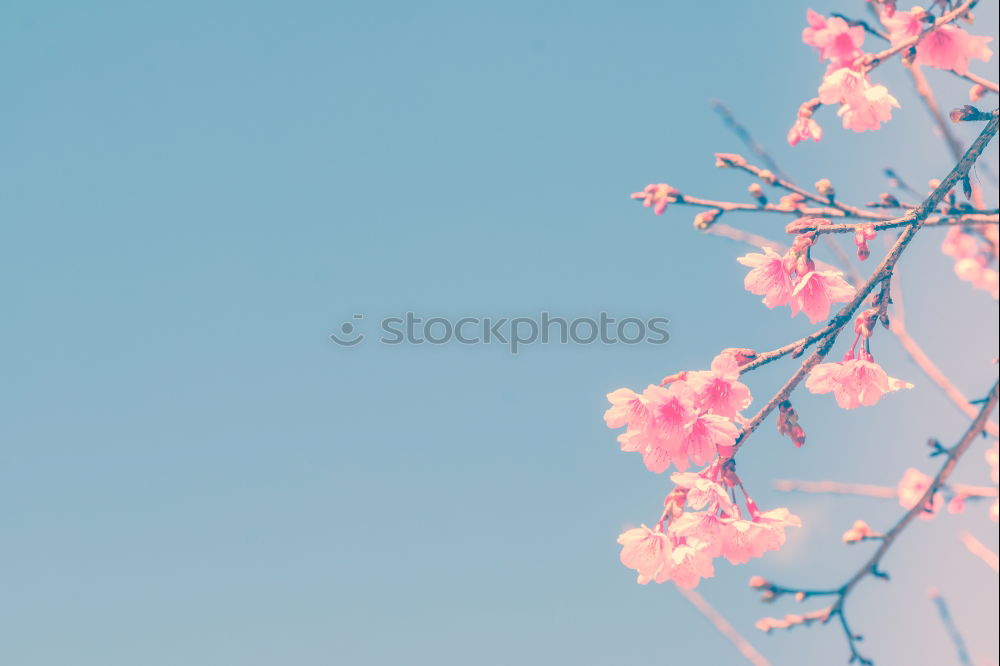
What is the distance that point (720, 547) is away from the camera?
7.10 ft

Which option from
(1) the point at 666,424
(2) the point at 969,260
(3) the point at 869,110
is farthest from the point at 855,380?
(2) the point at 969,260

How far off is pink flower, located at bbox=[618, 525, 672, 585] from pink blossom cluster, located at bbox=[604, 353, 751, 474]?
21 centimetres

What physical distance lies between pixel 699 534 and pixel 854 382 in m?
0.68

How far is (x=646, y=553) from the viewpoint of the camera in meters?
2.23

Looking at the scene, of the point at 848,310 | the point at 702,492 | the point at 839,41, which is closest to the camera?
the point at 848,310

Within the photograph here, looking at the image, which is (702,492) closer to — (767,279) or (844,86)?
(767,279)

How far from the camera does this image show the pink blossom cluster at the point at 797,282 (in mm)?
2107

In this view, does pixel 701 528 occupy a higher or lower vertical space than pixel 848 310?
lower

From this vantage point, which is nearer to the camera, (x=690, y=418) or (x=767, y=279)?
(x=690, y=418)

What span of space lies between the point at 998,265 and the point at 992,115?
1.56 m

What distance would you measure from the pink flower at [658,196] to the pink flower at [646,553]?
119 centimetres

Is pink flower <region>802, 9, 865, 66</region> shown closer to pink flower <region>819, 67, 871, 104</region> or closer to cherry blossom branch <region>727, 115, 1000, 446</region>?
pink flower <region>819, 67, 871, 104</region>

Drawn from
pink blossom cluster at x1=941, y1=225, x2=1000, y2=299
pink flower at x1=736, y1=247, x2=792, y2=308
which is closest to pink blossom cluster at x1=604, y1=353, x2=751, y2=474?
pink flower at x1=736, y1=247, x2=792, y2=308

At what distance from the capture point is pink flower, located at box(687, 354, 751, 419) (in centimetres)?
199
